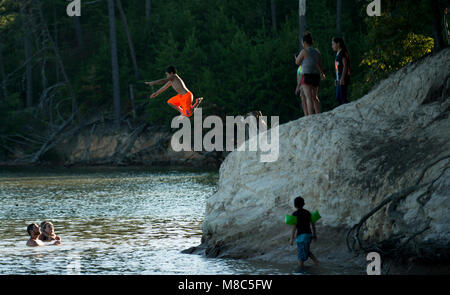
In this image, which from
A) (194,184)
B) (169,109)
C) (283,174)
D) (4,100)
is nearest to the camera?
(283,174)

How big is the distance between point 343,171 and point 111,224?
30.1ft

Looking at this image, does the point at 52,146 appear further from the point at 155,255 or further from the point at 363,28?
the point at 155,255

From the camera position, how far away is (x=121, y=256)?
1630 centimetres

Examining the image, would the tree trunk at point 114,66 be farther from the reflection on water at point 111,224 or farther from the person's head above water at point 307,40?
the person's head above water at point 307,40

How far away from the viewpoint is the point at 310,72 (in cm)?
1697

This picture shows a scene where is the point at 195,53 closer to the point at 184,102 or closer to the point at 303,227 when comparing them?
the point at 184,102

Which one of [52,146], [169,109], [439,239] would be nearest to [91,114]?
[52,146]

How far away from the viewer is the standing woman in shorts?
1684cm

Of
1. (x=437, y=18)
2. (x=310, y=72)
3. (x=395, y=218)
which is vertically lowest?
(x=395, y=218)

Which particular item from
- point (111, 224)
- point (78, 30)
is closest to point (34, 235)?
point (111, 224)

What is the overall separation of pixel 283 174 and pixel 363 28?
39851 millimetres

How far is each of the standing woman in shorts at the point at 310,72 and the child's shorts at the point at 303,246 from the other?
4.10 metres

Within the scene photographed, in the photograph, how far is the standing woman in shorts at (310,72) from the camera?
663 inches

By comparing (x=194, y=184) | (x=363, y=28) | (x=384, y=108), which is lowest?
(x=194, y=184)
